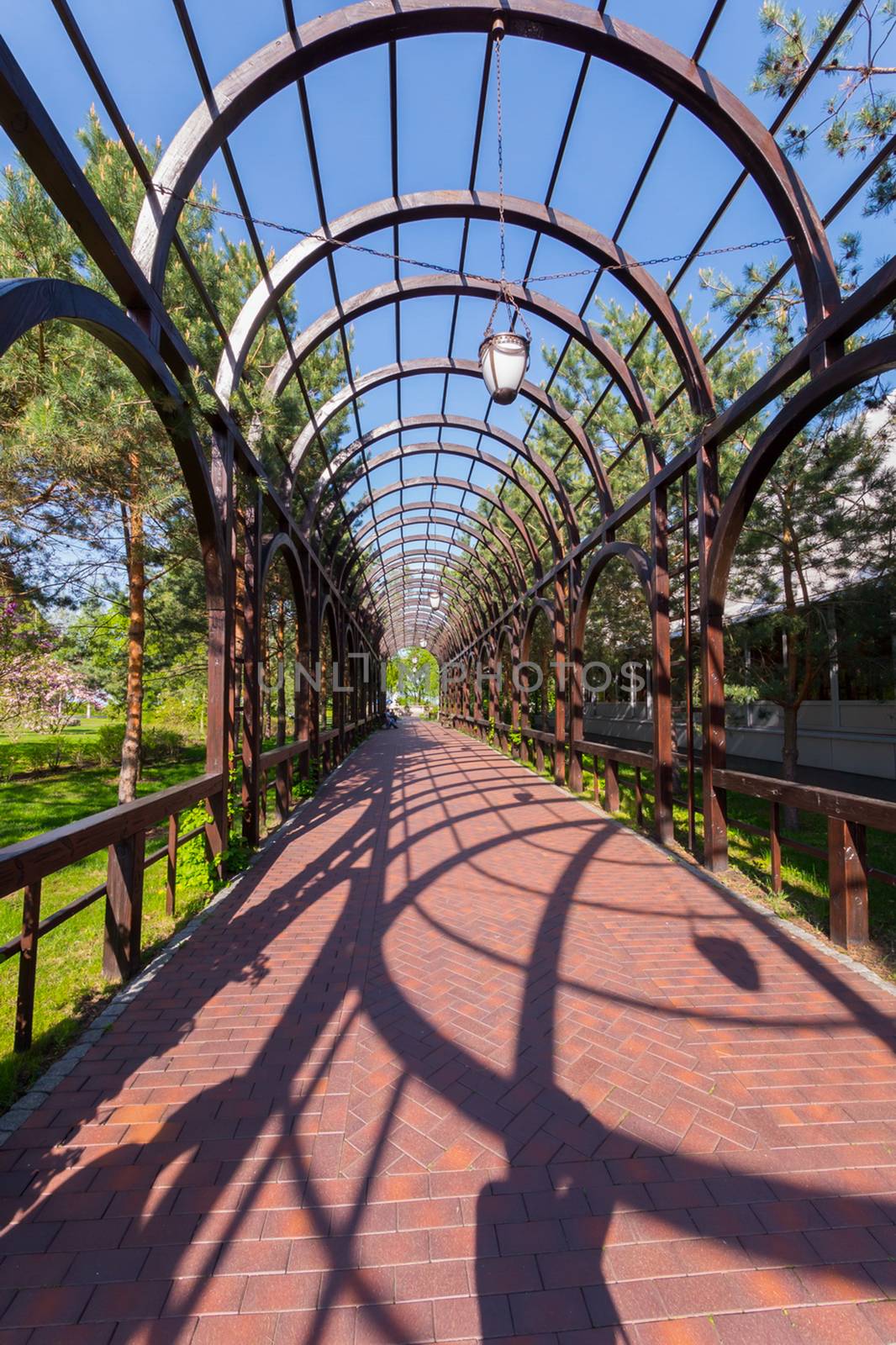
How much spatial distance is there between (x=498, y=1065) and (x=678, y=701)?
10.8 metres

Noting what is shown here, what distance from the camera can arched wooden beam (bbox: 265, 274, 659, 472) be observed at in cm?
662

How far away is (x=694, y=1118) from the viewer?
226 cm

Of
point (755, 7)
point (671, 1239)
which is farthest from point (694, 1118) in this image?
point (755, 7)

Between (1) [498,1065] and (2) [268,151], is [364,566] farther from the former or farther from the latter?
(1) [498,1065]

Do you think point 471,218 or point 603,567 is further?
point 603,567

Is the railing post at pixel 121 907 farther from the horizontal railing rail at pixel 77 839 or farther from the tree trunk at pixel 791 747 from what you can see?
the tree trunk at pixel 791 747

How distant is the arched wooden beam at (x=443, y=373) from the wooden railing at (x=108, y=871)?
5128mm

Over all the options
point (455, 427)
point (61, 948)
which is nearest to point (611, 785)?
point (61, 948)

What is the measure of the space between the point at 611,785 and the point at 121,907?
624cm

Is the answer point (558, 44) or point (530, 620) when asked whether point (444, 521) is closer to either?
point (530, 620)

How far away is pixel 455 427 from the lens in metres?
11.0

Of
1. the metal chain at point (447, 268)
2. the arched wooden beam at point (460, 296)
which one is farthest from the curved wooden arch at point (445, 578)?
the metal chain at point (447, 268)

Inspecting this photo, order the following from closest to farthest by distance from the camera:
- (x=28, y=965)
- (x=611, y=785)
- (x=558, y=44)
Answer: (x=28, y=965) < (x=558, y=44) < (x=611, y=785)

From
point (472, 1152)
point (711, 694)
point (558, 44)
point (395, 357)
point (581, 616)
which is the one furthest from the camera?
point (581, 616)
